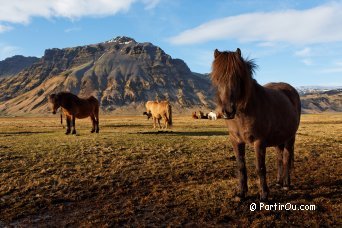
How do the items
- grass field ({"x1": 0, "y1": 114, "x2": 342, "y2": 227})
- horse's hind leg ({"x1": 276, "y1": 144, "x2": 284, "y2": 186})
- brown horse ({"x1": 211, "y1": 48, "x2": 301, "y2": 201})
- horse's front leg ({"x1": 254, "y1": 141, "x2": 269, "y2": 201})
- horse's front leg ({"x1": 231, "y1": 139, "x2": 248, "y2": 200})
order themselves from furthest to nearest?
horse's hind leg ({"x1": 276, "y1": 144, "x2": 284, "y2": 186}), horse's front leg ({"x1": 231, "y1": 139, "x2": 248, "y2": 200}), horse's front leg ({"x1": 254, "y1": 141, "x2": 269, "y2": 201}), grass field ({"x1": 0, "y1": 114, "x2": 342, "y2": 227}), brown horse ({"x1": 211, "y1": 48, "x2": 301, "y2": 201})

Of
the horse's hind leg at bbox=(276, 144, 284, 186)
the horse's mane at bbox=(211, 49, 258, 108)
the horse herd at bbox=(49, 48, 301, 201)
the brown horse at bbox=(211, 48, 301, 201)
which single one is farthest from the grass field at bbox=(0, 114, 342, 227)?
the horse's mane at bbox=(211, 49, 258, 108)

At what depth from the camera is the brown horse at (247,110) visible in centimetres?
755

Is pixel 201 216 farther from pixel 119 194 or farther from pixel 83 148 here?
pixel 83 148

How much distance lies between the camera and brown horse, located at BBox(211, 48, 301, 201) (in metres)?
7.55

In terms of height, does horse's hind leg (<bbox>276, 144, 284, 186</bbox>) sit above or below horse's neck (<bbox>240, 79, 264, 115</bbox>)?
below

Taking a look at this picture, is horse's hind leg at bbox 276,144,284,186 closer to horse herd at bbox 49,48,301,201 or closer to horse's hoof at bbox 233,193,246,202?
horse herd at bbox 49,48,301,201

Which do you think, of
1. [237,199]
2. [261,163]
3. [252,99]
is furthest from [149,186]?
[252,99]

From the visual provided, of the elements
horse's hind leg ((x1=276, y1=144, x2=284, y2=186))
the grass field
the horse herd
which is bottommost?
the grass field

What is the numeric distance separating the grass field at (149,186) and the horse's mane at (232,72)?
3.03 m

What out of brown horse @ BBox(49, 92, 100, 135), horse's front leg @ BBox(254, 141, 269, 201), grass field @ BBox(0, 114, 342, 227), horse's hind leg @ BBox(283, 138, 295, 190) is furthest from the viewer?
brown horse @ BBox(49, 92, 100, 135)

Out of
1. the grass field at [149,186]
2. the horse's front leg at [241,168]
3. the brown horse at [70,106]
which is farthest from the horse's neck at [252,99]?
the brown horse at [70,106]

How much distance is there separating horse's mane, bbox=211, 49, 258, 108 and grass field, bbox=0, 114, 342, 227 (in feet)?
9.95

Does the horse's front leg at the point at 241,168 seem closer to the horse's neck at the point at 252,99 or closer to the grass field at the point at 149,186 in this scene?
the grass field at the point at 149,186

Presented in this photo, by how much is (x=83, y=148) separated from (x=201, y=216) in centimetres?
1041
